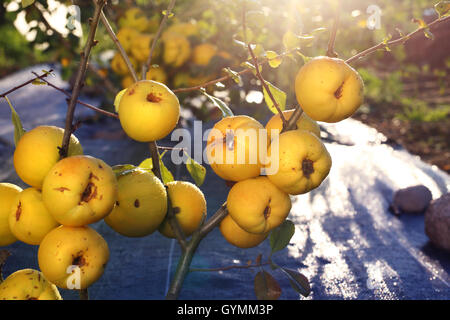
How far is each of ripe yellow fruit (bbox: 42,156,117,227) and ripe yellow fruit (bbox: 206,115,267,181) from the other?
152 millimetres

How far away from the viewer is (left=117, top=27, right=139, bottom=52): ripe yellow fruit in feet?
6.18

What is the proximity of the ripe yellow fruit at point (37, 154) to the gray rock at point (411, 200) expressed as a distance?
5.91ft

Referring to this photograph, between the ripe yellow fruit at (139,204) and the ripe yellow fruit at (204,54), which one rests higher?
the ripe yellow fruit at (204,54)

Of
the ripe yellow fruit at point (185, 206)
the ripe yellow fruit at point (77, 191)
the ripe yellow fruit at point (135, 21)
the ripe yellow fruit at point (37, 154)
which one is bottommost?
the ripe yellow fruit at point (185, 206)

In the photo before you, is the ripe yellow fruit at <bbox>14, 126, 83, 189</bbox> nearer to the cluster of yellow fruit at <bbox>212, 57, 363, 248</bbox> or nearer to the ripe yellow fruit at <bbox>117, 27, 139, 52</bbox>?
the cluster of yellow fruit at <bbox>212, 57, 363, 248</bbox>

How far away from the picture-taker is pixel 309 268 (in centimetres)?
159

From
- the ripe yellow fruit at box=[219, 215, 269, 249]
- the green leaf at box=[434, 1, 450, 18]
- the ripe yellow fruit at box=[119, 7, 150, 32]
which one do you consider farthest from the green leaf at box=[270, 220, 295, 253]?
the ripe yellow fruit at box=[119, 7, 150, 32]

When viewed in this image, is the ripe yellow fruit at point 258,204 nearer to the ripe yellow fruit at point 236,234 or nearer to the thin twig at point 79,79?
the ripe yellow fruit at point 236,234

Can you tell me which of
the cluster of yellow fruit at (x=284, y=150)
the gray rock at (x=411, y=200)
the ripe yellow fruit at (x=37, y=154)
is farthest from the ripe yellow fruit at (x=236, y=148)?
the gray rock at (x=411, y=200)

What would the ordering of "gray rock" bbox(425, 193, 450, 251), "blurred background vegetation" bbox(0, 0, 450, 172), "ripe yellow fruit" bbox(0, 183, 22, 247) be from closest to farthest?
1. "ripe yellow fruit" bbox(0, 183, 22, 247)
2. "blurred background vegetation" bbox(0, 0, 450, 172)
3. "gray rock" bbox(425, 193, 450, 251)

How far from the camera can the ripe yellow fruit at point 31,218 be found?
64cm
